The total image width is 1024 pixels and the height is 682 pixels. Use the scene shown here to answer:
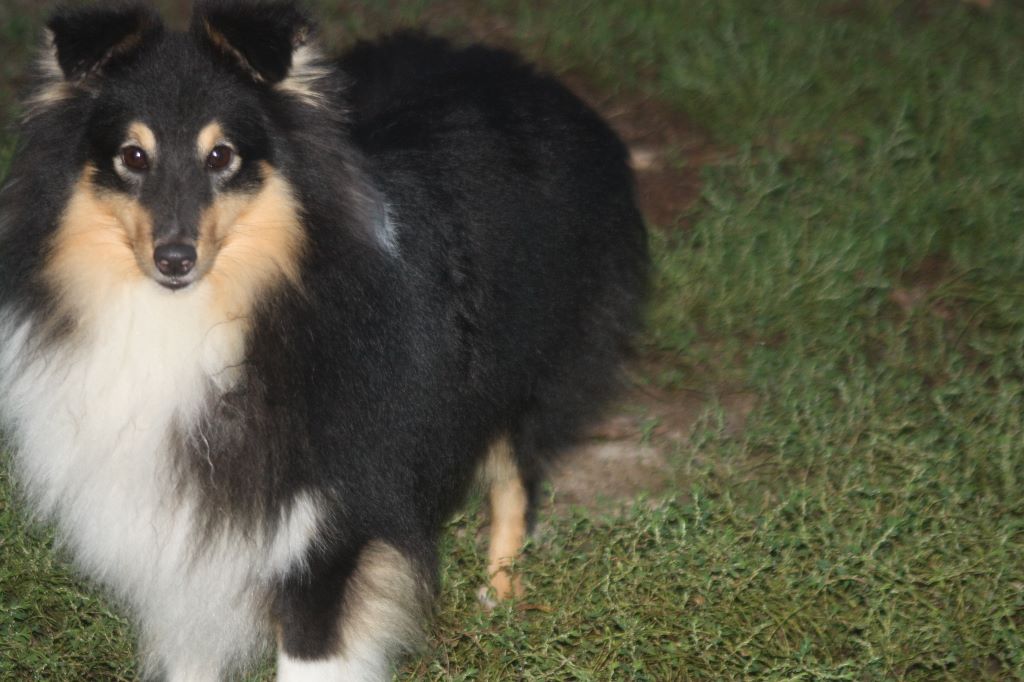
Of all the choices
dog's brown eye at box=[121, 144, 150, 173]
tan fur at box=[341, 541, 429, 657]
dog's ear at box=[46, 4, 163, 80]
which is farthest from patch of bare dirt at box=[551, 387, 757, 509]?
dog's ear at box=[46, 4, 163, 80]

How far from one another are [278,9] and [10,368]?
1.09 meters

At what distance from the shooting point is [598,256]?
13.9ft

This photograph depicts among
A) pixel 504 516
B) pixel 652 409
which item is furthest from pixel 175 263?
pixel 652 409

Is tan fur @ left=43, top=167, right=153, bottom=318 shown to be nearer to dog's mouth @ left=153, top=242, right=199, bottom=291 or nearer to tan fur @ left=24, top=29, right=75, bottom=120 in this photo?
dog's mouth @ left=153, top=242, right=199, bottom=291

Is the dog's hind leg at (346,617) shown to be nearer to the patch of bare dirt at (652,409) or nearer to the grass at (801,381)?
the grass at (801,381)

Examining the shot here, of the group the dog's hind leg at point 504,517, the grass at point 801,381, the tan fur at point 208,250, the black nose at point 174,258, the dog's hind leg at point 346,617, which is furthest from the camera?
the dog's hind leg at point 504,517

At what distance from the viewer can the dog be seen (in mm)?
2990

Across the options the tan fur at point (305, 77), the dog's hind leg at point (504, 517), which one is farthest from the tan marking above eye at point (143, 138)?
the dog's hind leg at point (504, 517)

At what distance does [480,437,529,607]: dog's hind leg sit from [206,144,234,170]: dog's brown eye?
1.51 meters

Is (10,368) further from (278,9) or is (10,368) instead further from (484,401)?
(484,401)

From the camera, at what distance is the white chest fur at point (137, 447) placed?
10.00ft

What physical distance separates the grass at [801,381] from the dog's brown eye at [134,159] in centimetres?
162

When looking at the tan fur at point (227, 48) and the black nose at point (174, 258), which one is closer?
the black nose at point (174, 258)

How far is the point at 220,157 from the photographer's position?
2988 mm
